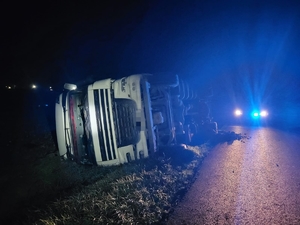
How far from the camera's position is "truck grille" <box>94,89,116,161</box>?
379 centimetres

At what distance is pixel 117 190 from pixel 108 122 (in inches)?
49.3

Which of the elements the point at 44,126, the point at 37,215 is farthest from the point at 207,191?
the point at 44,126

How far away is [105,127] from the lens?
3.79m

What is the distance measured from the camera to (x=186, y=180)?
3.86m

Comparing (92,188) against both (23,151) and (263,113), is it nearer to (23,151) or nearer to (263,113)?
(23,151)

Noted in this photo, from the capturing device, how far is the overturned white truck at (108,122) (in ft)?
12.5

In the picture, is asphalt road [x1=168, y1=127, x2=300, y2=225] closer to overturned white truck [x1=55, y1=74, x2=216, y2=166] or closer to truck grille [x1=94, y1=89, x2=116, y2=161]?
overturned white truck [x1=55, y1=74, x2=216, y2=166]

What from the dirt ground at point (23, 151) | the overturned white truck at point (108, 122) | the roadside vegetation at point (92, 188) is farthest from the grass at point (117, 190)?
the overturned white truck at point (108, 122)

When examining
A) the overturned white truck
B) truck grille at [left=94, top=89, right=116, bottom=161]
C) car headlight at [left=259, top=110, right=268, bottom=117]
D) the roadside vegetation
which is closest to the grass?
the roadside vegetation

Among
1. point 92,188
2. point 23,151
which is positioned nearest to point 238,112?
point 92,188

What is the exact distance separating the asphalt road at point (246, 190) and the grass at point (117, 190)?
29cm

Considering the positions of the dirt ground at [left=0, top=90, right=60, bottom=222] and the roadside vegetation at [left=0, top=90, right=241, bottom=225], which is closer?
the roadside vegetation at [left=0, top=90, right=241, bottom=225]

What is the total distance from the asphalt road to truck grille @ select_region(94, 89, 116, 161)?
162 cm

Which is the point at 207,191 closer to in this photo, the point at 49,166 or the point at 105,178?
the point at 105,178
